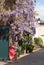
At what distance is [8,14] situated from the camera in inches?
832

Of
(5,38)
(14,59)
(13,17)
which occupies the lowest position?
(14,59)

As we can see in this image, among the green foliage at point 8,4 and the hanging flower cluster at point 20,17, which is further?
the green foliage at point 8,4

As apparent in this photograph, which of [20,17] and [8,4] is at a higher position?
[8,4]

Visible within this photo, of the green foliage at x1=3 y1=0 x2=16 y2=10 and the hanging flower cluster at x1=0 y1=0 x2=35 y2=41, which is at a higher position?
the green foliage at x1=3 y1=0 x2=16 y2=10

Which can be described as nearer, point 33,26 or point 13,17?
point 13,17

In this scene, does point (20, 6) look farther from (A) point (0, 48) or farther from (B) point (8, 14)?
(A) point (0, 48)

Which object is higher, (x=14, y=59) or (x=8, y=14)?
(x=8, y=14)

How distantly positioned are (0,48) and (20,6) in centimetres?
320

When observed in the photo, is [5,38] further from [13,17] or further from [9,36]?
[13,17]

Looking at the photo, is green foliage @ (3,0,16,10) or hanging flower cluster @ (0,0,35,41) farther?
green foliage @ (3,0,16,10)

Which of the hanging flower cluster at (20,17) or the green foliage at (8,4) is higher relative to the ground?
the green foliage at (8,4)

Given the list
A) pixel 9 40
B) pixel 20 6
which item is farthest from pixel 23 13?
pixel 9 40

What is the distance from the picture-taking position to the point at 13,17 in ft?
70.3

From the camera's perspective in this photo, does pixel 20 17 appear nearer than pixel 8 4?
Yes
